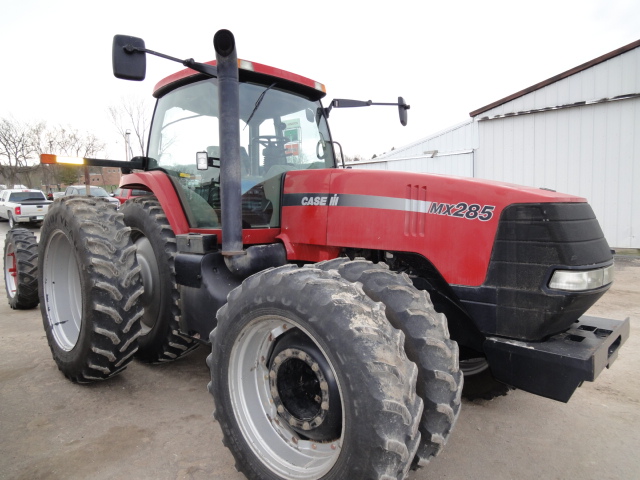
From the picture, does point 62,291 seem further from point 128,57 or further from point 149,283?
point 128,57

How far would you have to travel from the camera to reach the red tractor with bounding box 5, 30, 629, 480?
185cm

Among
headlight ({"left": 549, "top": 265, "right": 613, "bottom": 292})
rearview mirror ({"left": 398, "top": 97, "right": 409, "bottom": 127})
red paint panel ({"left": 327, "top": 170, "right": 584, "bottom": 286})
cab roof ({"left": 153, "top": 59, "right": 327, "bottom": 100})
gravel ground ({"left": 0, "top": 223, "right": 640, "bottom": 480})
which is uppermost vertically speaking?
cab roof ({"left": 153, "top": 59, "right": 327, "bottom": 100})

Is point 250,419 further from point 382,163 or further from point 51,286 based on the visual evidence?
point 382,163

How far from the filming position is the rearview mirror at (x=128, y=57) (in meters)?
2.35

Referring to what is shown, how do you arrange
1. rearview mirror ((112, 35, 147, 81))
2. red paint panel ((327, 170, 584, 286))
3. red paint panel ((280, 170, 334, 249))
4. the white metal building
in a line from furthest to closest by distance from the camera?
the white metal building → red paint panel ((280, 170, 334, 249)) → rearview mirror ((112, 35, 147, 81)) → red paint panel ((327, 170, 584, 286))

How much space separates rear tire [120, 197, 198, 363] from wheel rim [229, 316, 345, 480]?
1159 millimetres

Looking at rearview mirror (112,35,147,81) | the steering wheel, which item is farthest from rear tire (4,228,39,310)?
rearview mirror (112,35,147,81)

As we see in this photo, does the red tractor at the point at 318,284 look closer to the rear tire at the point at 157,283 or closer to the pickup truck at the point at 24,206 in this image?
the rear tire at the point at 157,283

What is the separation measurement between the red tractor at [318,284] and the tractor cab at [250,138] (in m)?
0.01

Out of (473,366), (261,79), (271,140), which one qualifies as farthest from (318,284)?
(261,79)

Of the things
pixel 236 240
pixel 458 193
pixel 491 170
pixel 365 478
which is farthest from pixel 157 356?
pixel 491 170

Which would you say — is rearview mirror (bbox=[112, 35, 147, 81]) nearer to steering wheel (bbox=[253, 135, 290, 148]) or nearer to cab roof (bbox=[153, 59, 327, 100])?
cab roof (bbox=[153, 59, 327, 100])

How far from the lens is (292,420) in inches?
82.8

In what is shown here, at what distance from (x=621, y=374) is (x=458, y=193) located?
2.59 meters
